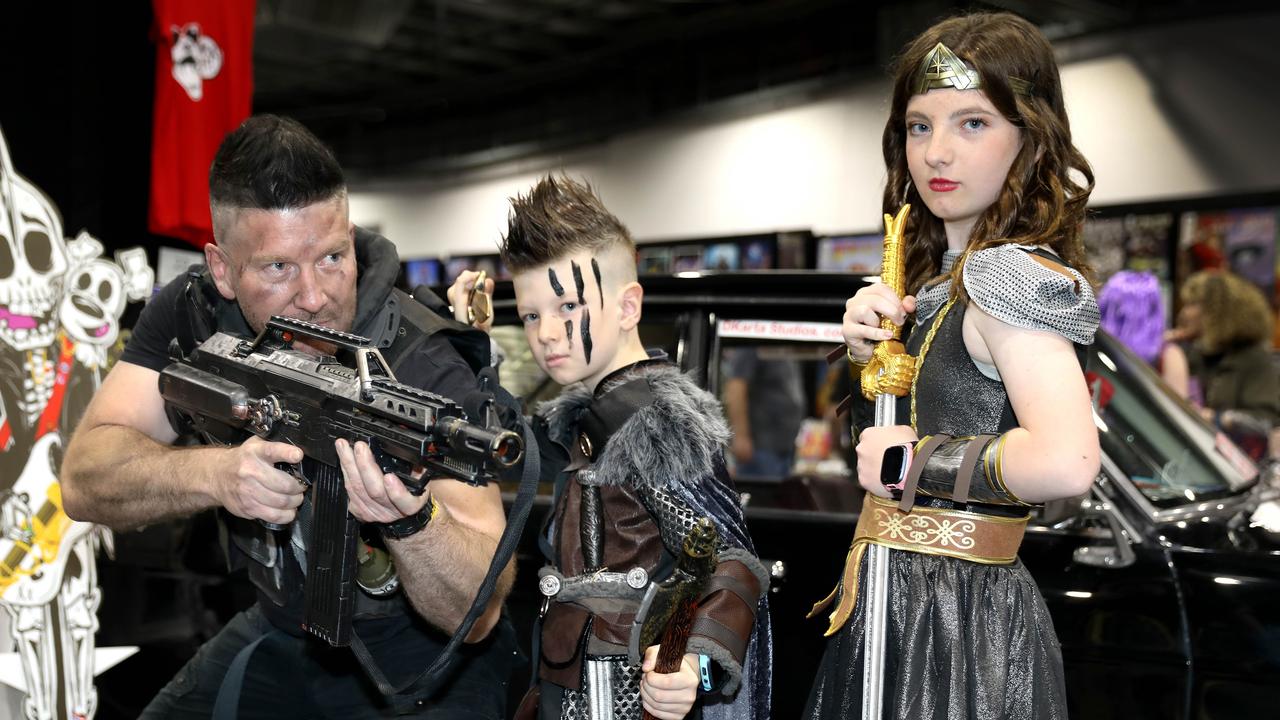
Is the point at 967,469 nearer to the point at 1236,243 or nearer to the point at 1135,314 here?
the point at 1135,314

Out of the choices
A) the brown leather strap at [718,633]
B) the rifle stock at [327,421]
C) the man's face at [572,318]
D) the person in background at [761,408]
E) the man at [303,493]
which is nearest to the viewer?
the rifle stock at [327,421]

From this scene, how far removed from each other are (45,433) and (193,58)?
1.34m

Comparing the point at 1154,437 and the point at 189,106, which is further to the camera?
the point at 189,106

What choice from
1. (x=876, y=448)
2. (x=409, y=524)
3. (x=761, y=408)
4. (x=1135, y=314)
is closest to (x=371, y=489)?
(x=409, y=524)

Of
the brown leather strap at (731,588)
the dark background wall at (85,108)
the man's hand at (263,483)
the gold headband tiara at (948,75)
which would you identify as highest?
the dark background wall at (85,108)

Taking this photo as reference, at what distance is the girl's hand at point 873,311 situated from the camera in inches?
73.6

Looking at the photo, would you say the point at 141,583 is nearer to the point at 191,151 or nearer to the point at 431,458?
the point at 191,151

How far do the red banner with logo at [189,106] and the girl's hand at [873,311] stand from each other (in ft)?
7.70

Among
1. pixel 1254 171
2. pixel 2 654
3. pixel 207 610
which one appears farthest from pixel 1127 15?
pixel 2 654

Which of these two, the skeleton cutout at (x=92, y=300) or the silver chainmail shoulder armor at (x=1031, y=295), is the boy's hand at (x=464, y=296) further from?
the skeleton cutout at (x=92, y=300)

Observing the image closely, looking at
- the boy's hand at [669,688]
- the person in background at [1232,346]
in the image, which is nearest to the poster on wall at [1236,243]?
the person in background at [1232,346]

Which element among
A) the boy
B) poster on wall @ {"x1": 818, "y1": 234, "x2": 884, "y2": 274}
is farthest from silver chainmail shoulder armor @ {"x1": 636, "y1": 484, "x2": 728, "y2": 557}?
poster on wall @ {"x1": 818, "y1": 234, "x2": 884, "y2": 274}

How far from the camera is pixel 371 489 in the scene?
1.75 metres

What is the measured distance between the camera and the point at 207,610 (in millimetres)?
3375
